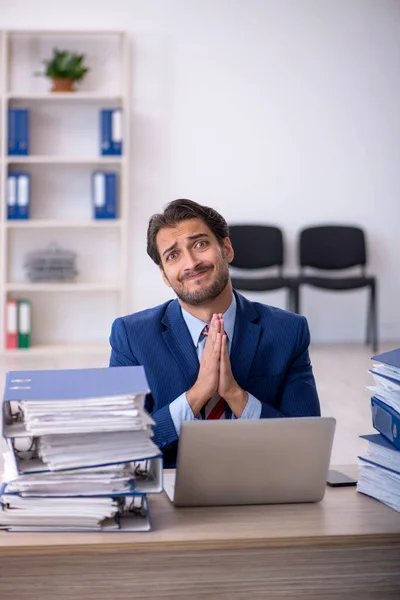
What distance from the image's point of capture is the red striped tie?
2.08 metres

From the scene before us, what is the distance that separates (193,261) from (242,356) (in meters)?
0.26

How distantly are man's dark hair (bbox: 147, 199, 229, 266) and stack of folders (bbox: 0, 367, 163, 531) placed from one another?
0.79 m

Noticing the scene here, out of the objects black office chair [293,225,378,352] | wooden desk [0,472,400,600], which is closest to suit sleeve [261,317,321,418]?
wooden desk [0,472,400,600]

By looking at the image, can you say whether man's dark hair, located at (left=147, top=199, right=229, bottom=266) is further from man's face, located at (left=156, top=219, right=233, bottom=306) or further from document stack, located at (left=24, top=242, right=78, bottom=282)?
document stack, located at (left=24, top=242, right=78, bottom=282)

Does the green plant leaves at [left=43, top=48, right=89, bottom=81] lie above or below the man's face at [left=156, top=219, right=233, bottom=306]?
above

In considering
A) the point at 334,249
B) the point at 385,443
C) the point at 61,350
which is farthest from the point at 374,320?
the point at 385,443

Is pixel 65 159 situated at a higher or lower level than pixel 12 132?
lower

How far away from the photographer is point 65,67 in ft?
21.5

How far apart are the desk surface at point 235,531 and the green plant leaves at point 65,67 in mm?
5451

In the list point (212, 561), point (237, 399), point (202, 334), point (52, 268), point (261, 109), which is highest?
point (261, 109)

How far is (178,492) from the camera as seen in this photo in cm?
154

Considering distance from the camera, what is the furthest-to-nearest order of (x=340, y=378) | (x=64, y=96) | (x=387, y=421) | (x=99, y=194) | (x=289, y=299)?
(x=289, y=299), (x=99, y=194), (x=64, y=96), (x=340, y=378), (x=387, y=421)

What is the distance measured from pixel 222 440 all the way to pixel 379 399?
358 millimetres

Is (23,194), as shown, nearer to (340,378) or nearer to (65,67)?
(65,67)
